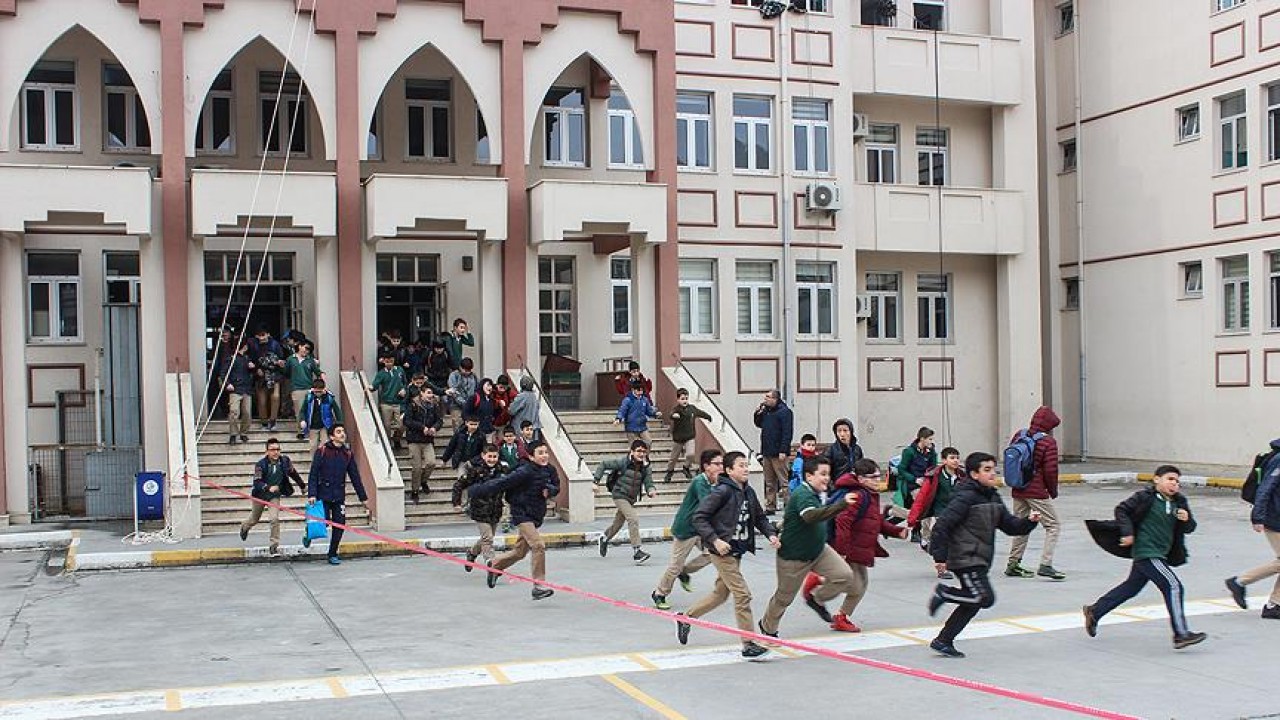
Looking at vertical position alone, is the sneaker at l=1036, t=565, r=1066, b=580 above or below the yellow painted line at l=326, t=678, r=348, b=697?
below

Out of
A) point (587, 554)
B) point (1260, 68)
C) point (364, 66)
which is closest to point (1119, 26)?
point (1260, 68)

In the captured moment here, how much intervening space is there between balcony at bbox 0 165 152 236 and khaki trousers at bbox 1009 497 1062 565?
14.3 meters

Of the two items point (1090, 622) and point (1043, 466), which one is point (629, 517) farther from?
point (1090, 622)

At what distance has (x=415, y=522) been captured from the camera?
69.5 feet

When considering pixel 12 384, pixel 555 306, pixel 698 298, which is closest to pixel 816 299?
pixel 698 298

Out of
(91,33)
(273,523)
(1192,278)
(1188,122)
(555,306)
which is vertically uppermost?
(91,33)

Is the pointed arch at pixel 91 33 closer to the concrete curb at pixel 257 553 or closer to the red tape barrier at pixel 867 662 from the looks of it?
the concrete curb at pixel 257 553

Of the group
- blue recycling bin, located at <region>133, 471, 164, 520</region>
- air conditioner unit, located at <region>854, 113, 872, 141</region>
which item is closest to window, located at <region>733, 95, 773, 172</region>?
air conditioner unit, located at <region>854, 113, 872, 141</region>

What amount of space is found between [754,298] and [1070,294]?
9.16m

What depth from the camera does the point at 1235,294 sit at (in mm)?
28812

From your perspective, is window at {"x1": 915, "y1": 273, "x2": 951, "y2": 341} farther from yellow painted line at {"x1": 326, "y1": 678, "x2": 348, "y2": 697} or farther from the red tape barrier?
yellow painted line at {"x1": 326, "y1": 678, "x2": 348, "y2": 697}

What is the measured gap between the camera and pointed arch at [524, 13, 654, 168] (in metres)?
24.6

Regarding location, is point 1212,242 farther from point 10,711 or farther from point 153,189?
point 10,711

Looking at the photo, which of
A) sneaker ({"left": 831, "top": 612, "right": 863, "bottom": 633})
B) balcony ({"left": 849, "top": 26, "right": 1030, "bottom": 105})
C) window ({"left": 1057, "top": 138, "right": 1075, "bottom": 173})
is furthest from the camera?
window ({"left": 1057, "top": 138, "right": 1075, "bottom": 173})
